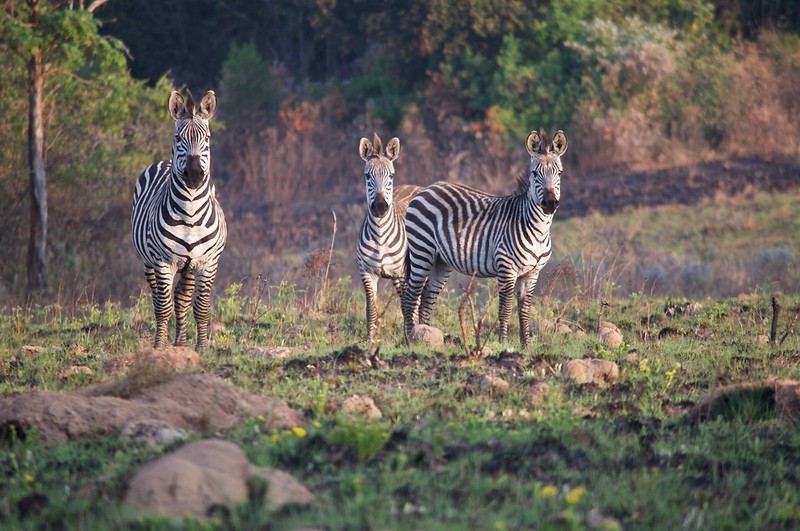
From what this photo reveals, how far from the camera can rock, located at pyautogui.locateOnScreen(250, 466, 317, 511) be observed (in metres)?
5.30

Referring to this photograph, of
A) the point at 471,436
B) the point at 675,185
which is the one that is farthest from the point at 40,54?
the point at 675,185

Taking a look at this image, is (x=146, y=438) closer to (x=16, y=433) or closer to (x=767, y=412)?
(x=16, y=433)

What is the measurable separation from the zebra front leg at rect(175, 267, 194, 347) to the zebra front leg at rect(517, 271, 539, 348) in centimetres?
329

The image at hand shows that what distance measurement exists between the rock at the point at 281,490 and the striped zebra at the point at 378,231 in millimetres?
4842

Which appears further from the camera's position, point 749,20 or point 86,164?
point 749,20

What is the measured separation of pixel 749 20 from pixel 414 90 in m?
→ 9.45

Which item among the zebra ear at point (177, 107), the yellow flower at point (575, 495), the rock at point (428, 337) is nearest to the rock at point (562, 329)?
the rock at point (428, 337)

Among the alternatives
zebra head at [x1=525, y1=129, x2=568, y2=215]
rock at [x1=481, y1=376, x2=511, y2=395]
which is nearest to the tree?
zebra head at [x1=525, y1=129, x2=568, y2=215]

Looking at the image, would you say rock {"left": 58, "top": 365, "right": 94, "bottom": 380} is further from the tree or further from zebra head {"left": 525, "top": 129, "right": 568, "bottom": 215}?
the tree

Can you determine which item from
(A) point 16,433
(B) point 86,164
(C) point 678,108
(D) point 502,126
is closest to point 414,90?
(D) point 502,126

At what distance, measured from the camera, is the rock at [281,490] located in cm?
530

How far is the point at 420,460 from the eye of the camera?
605cm

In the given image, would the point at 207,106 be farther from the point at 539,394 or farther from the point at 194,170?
the point at 539,394

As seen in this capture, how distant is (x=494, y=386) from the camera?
307 inches
